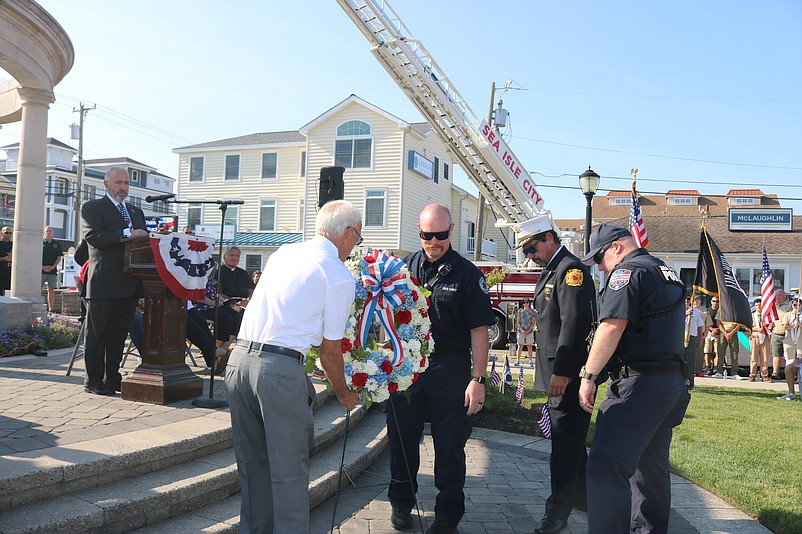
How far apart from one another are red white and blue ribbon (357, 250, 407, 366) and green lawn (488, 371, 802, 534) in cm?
322

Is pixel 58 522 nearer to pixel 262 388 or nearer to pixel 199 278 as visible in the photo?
pixel 262 388

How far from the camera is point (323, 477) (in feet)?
16.4

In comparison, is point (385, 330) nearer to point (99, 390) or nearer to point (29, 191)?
point (99, 390)

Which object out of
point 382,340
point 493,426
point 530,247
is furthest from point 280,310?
point 493,426

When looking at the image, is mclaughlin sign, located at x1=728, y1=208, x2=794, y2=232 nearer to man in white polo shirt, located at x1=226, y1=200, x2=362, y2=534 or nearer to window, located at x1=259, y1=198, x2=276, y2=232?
window, located at x1=259, y1=198, x2=276, y2=232

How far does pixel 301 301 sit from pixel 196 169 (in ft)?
107

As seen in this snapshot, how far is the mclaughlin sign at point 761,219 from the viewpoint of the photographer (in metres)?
30.3

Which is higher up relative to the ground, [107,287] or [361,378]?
[107,287]

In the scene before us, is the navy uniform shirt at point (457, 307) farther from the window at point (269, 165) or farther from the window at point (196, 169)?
the window at point (196, 169)

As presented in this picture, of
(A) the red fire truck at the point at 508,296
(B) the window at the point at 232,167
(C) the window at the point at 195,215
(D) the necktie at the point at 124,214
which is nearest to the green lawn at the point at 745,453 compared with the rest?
(D) the necktie at the point at 124,214

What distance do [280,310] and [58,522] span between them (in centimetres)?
160

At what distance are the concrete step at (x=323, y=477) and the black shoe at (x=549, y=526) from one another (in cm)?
156

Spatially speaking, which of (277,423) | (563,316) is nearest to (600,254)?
(563,316)

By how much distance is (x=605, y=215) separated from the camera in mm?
48656
